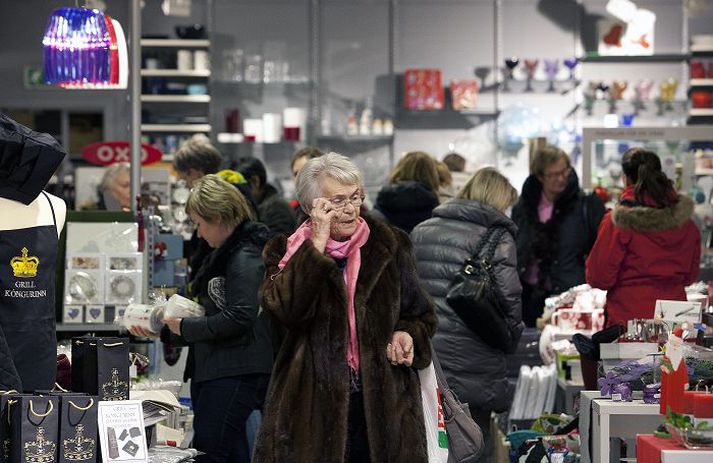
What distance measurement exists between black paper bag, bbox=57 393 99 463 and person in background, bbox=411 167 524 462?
245 centimetres

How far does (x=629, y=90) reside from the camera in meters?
13.6

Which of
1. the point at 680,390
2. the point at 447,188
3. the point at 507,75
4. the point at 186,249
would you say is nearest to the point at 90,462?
the point at 680,390

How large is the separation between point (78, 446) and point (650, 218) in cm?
363

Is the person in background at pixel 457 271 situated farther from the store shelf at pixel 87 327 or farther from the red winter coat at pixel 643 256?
the store shelf at pixel 87 327

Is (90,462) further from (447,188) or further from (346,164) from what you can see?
(447,188)

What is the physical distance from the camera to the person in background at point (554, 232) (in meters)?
8.41

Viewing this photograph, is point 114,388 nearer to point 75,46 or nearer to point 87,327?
point 87,327

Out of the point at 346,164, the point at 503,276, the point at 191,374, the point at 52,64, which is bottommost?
the point at 191,374

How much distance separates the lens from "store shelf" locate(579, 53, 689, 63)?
1366cm

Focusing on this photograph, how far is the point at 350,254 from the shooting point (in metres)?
4.14

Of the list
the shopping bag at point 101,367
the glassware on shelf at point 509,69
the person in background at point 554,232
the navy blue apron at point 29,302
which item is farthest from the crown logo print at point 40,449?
the glassware on shelf at point 509,69

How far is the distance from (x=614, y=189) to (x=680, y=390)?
5.31 m

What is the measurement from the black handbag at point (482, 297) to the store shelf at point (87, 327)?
5.37 feet

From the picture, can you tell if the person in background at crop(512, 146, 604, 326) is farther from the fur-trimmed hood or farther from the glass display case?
the fur-trimmed hood
